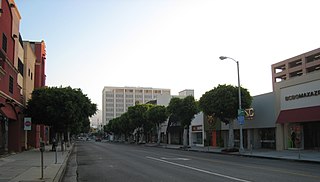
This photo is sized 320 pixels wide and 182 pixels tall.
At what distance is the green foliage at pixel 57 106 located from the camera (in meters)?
36.9

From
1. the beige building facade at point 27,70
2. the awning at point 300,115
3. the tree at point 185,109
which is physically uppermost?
the beige building facade at point 27,70

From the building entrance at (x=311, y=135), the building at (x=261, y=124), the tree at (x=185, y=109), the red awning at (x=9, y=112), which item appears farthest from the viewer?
the tree at (x=185, y=109)

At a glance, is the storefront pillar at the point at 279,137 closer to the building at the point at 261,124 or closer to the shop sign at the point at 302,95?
the building at the point at 261,124

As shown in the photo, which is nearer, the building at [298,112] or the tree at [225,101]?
the building at [298,112]

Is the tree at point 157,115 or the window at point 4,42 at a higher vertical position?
the window at point 4,42

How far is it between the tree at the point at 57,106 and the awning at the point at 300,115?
19894 mm

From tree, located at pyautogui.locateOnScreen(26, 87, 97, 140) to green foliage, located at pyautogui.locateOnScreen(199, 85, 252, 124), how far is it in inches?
516

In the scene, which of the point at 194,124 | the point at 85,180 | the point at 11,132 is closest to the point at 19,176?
the point at 85,180

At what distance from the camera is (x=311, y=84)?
106 ft

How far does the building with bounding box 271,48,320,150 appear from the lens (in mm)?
31766

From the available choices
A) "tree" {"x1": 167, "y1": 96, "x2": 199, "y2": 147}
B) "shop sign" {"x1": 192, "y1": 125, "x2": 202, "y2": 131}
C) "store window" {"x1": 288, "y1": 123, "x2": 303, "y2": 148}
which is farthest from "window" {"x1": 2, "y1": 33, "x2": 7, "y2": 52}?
"shop sign" {"x1": 192, "y1": 125, "x2": 202, "y2": 131}

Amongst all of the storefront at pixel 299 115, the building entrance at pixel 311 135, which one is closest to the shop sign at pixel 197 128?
the storefront at pixel 299 115

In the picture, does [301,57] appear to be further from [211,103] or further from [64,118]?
[64,118]

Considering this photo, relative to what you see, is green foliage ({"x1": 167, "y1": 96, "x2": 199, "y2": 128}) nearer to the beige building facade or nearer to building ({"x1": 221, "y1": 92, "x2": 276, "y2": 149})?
building ({"x1": 221, "y1": 92, "x2": 276, "y2": 149})
